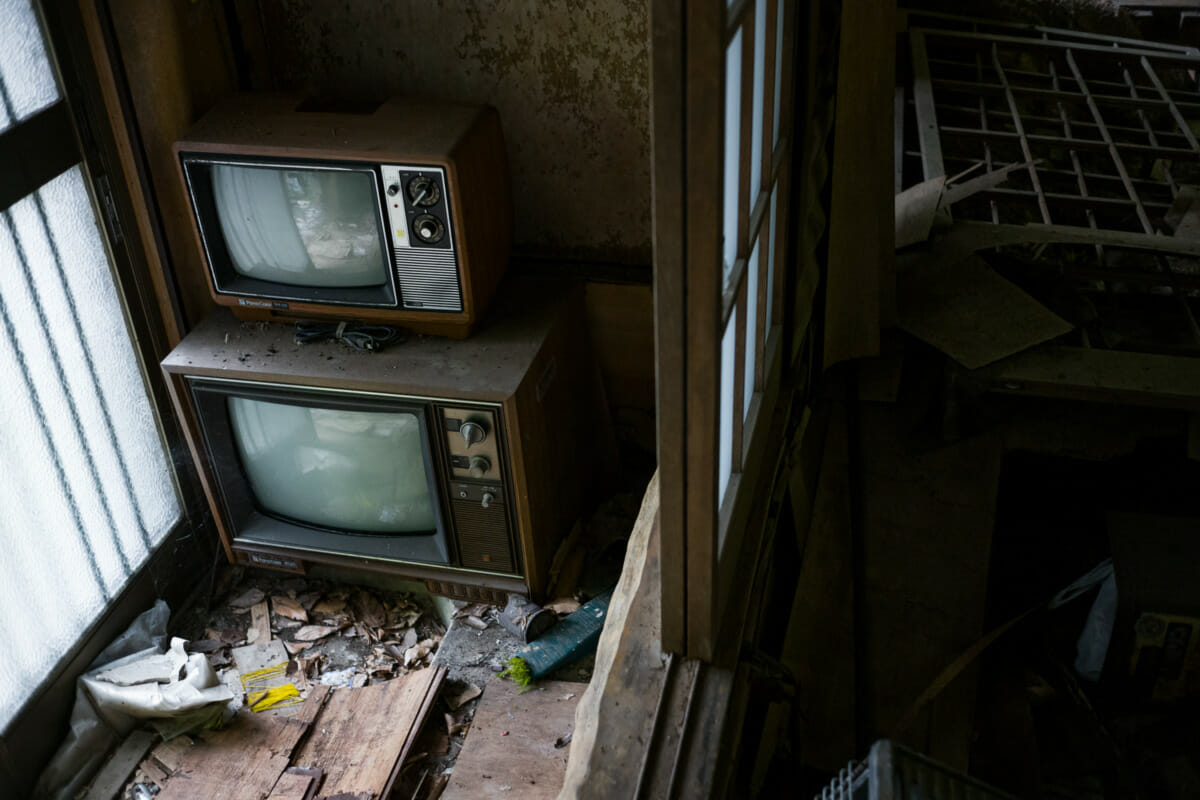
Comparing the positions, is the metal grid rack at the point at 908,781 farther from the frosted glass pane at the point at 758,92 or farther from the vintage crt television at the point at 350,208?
the vintage crt television at the point at 350,208

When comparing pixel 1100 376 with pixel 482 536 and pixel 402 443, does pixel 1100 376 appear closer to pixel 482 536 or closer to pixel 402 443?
pixel 482 536

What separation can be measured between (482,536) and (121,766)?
0.97 meters

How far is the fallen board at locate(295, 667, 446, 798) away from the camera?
2195mm

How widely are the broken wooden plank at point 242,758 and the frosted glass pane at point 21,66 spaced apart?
1.42 meters

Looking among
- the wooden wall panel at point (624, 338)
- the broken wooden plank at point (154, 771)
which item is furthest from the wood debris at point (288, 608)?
the wooden wall panel at point (624, 338)

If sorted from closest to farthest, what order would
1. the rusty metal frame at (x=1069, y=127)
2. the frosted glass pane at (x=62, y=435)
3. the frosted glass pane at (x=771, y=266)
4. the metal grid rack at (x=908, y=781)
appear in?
1. the metal grid rack at (x=908, y=781)
2. the frosted glass pane at (x=771, y=266)
3. the frosted glass pane at (x=62, y=435)
4. the rusty metal frame at (x=1069, y=127)

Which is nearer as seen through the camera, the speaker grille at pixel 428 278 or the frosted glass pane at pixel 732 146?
the frosted glass pane at pixel 732 146

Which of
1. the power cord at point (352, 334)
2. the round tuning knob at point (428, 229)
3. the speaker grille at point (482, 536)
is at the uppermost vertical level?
the round tuning knob at point (428, 229)

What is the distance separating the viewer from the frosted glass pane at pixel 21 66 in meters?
1.98

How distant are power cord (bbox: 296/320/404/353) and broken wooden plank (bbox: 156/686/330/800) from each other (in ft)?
2.88

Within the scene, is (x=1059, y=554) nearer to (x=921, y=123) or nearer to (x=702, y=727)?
(x=921, y=123)

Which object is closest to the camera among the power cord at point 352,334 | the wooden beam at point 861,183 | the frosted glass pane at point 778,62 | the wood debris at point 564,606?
the frosted glass pane at point 778,62

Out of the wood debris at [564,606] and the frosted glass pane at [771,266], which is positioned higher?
the frosted glass pane at [771,266]

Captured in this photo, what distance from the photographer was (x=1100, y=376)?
2.31m
